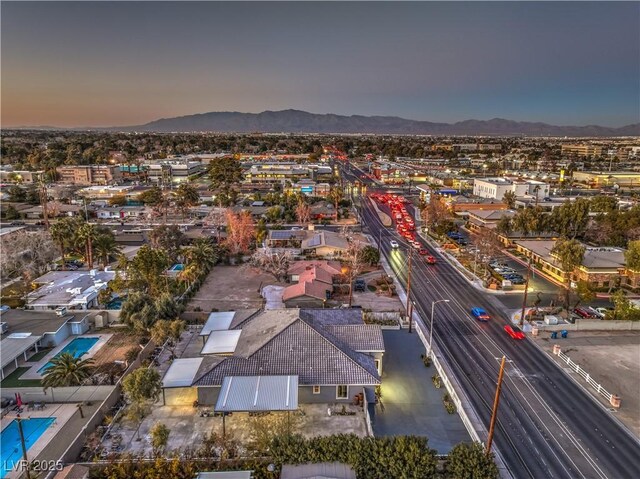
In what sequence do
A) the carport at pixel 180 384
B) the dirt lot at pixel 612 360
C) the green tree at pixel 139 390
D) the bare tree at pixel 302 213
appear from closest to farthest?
the green tree at pixel 139 390
the carport at pixel 180 384
the dirt lot at pixel 612 360
the bare tree at pixel 302 213

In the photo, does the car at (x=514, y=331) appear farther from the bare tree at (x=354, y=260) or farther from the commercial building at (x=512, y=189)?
the commercial building at (x=512, y=189)

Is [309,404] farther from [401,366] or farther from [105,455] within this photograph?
[105,455]

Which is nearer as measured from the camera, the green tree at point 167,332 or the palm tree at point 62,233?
the green tree at point 167,332

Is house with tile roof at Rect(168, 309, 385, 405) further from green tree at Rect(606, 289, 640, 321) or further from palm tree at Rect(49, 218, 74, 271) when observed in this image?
palm tree at Rect(49, 218, 74, 271)

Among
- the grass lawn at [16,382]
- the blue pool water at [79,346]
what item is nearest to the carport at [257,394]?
the grass lawn at [16,382]

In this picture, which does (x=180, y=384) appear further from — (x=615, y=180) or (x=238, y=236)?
(x=615, y=180)

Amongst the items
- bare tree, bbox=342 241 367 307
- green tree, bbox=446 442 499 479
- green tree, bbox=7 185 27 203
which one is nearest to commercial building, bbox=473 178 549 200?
bare tree, bbox=342 241 367 307

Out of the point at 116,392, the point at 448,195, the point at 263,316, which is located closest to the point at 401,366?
the point at 263,316

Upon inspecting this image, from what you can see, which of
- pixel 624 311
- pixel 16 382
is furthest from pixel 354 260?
pixel 16 382
